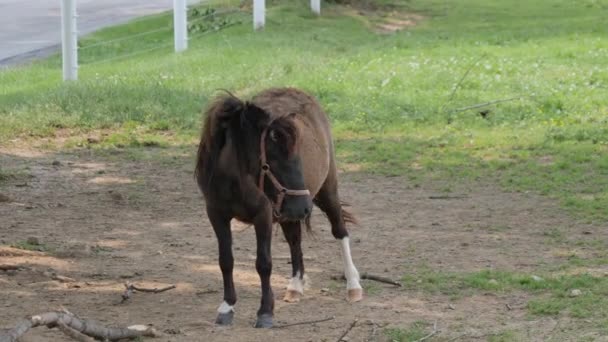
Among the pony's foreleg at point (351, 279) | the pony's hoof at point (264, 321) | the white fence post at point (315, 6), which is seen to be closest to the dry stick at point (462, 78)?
the white fence post at point (315, 6)

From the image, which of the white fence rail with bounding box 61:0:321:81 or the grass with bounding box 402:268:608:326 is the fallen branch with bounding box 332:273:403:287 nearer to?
the grass with bounding box 402:268:608:326

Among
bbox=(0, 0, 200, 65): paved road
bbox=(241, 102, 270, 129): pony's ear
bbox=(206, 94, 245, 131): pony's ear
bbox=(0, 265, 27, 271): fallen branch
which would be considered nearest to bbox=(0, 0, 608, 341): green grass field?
bbox=(0, 0, 200, 65): paved road

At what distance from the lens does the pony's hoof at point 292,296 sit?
7.30 meters

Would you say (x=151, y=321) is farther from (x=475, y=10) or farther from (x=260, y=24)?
(x=475, y=10)

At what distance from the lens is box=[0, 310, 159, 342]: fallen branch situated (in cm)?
550

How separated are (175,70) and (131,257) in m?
7.53

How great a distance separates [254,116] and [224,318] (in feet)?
3.96

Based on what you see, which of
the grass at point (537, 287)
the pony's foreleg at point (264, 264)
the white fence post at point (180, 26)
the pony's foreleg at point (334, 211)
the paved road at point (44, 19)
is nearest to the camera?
the pony's foreleg at point (264, 264)

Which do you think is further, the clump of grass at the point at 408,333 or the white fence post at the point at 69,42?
the white fence post at the point at 69,42

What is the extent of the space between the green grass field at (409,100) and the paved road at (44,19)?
1148mm

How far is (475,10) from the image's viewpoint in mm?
24266

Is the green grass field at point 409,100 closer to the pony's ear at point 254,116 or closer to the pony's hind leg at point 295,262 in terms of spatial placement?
the pony's hind leg at point 295,262

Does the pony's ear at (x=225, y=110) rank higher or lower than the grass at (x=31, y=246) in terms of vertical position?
higher

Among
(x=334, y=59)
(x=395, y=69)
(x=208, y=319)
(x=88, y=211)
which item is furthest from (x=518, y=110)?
(x=208, y=319)
